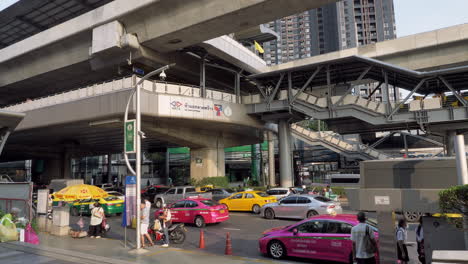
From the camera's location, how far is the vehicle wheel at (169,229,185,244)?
14.1 m

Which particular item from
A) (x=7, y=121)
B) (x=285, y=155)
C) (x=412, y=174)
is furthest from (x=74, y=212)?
(x=412, y=174)

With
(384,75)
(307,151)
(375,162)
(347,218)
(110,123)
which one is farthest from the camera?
(307,151)

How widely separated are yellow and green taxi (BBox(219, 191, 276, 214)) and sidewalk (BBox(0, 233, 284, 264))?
36.9ft

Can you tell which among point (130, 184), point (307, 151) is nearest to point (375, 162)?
point (130, 184)

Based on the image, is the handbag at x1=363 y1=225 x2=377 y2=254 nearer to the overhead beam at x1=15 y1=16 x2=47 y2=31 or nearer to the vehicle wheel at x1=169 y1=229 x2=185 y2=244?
the vehicle wheel at x1=169 y1=229 x2=185 y2=244

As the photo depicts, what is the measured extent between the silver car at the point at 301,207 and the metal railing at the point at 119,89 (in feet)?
43.3

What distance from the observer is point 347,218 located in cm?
1081

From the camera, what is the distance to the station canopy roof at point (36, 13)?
44.7 m

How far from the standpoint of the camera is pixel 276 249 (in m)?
11.5

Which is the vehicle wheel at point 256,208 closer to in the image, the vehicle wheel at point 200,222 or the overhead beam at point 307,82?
the vehicle wheel at point 200,222

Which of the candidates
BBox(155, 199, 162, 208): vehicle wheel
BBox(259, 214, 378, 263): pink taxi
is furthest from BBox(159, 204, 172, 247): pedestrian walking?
BBox(155, 199, 162, 208): vehicle wheel

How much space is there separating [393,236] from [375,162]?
1.87 meters

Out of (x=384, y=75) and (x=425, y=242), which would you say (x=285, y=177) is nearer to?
(x=384, y=75)

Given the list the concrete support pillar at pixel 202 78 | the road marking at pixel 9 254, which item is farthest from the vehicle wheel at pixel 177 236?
the concrete support pillar at pixel 202 78
